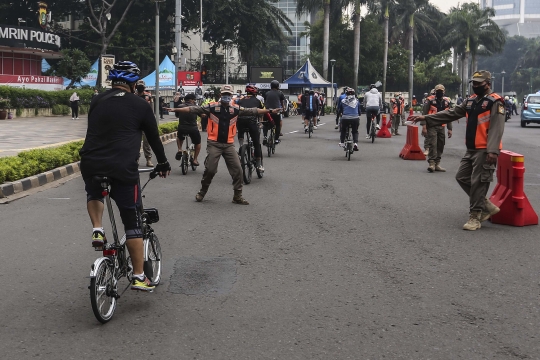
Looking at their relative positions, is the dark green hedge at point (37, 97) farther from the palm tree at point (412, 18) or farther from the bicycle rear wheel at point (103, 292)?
the palm tree at point (412, 18)

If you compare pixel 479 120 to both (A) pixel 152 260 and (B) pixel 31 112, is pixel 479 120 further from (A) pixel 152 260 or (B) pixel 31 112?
(B) pixel 31 112

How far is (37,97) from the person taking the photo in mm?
42062

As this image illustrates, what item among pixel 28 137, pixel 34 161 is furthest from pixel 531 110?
pixel 34 161

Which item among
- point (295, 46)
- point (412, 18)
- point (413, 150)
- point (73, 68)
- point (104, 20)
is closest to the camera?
point (413, 150)

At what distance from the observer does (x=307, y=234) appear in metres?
8.83

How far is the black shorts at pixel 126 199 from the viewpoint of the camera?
557cm

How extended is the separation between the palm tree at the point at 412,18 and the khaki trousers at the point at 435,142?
224 feet

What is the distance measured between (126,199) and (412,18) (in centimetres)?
8086

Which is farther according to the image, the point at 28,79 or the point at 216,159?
the point at 28,79

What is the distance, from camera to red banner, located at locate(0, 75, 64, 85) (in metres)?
43.8

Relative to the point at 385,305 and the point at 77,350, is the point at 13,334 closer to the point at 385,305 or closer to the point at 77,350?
the point at 77,350

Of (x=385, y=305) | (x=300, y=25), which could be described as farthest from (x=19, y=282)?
(x=300, y=25)

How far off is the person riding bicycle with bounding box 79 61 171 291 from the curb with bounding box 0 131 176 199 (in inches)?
273

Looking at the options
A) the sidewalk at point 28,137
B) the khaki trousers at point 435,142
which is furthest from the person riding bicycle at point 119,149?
the sidewalk at point 28,137
